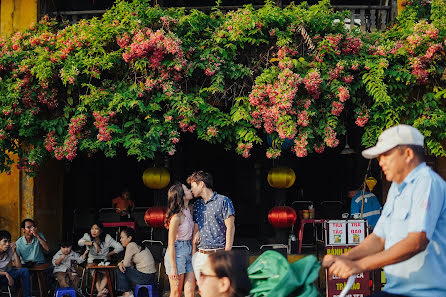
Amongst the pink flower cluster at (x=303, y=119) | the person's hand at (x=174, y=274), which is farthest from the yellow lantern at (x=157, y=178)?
the person's hand at (x=174, y=274)

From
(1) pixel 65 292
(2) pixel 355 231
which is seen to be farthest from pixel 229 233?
→ (1) pixel 65 292

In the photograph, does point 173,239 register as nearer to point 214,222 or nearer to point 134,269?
point 214,222

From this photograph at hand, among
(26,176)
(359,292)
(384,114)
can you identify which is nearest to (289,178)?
(384,114)

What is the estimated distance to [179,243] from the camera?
8102mm

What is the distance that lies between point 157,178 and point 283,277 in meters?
8.49

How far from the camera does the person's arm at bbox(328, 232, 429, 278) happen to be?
10.6ft

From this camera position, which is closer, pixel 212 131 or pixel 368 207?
pixel 212 131

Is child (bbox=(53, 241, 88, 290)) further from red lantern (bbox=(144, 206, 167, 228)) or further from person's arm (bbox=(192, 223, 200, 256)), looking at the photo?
person's arm (bbox=(192, 223, 200, 256))

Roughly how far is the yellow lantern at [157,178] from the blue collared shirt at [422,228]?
8.44 metres

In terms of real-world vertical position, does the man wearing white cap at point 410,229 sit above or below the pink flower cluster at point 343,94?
below

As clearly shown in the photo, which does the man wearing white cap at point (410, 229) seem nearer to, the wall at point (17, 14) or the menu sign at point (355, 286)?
the menu sign at point (355, 286)

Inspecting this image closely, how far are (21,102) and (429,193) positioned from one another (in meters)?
8.42

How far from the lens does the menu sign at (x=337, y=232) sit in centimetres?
949

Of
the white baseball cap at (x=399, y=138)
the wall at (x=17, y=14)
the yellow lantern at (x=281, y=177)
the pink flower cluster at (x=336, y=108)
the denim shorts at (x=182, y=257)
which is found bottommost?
the denim shorts at (x=182, y=257)
